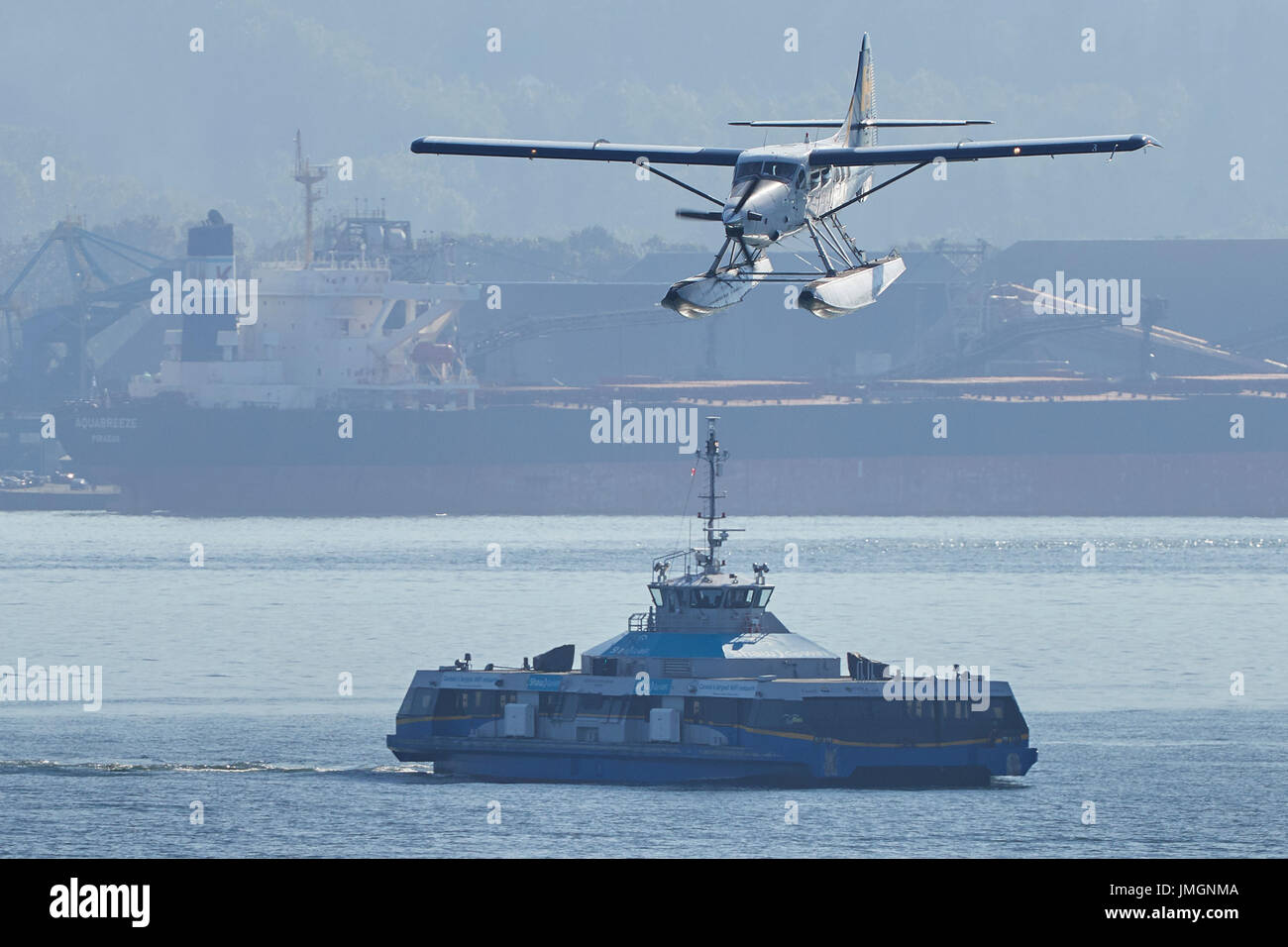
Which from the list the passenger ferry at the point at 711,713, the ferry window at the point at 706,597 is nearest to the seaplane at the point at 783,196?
the passenger ferry at the point at 711,713

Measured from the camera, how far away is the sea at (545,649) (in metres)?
40.1

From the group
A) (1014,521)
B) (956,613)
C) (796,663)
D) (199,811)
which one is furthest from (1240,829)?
(1014,521)

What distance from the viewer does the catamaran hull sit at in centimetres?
2803

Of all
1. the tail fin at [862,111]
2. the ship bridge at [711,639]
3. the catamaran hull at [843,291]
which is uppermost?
the tail fin at [862,111]

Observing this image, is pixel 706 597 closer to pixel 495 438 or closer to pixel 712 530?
pixel 712 530

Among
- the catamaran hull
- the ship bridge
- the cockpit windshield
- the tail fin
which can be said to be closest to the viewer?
the catamaran hull

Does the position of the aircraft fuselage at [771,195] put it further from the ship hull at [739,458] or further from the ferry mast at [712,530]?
the ship hull at [739,458]

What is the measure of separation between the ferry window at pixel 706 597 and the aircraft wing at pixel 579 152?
1586 cm

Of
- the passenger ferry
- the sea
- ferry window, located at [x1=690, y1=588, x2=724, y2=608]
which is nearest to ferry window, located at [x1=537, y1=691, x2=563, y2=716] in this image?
the passenger ferry

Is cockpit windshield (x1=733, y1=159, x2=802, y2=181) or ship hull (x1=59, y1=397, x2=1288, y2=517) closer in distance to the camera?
cockpit windshield (x1=733, y1=159, x2=802, y2=181)

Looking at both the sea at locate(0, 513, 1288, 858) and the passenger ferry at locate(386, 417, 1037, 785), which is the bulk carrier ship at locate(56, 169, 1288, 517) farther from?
the passenger ferry at locate(386, 417, 1037, 785)

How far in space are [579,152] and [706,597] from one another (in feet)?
59.0

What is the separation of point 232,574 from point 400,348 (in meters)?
73.3

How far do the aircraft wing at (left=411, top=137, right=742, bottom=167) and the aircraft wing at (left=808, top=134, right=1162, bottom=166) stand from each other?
4.51ft
